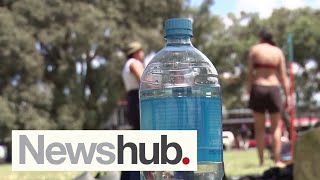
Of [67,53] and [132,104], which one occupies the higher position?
[67,53]

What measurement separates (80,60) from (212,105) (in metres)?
32.2

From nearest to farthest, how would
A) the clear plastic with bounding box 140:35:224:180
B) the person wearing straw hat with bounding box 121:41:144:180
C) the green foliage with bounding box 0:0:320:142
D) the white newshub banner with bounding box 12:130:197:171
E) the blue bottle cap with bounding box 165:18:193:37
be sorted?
the white newshub banner with bounding box 12:130:197:171
the clear plastic with bounding box 140:35:224:180
the blue bottle cap with bounding box 165:18:193:37
the person wearing straw hat with bounding box 121:41:144:180
the green foliage with bounding box 0:0:320:142

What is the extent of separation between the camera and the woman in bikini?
709cm

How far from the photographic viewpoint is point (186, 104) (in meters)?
1.80

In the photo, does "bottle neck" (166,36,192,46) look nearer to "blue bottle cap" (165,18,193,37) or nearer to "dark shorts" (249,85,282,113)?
"blue bottle cap" (165,18,193,37)

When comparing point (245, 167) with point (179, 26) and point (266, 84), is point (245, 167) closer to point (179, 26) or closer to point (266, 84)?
point (266, 84)

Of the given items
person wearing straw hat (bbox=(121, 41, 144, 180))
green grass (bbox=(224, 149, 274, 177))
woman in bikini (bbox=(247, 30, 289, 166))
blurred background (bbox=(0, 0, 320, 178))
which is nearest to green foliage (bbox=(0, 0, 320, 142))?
blurred background (bbox=(0, 0, 320, 178))

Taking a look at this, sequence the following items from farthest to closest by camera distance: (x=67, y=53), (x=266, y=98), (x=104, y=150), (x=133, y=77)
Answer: (x=67, y=53) → (x=266, y=98) → (x=133, y=77) → (x=104, y=150)

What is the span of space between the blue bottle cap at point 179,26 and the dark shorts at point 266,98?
17.5 feet

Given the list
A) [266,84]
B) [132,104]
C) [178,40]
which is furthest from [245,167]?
[178,40]

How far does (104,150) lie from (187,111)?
0.32 meters

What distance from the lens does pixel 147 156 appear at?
1.62 metres

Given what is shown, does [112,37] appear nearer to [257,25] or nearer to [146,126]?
[257,25]

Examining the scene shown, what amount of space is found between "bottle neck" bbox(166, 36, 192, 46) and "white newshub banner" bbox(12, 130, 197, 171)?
1.38ft
